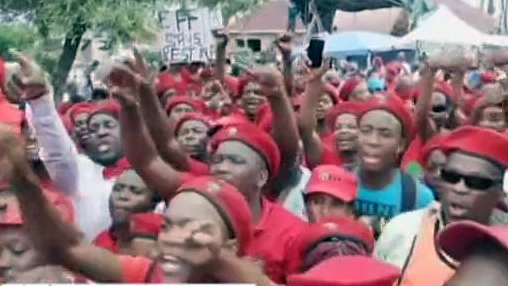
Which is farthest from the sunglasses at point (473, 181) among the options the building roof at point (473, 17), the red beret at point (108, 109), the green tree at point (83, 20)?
the building roof at point (473, 17)

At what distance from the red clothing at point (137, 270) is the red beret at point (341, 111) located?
9.97 feet

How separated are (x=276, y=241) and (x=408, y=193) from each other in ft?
3.71

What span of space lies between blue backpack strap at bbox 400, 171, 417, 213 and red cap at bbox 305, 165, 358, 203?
9.8 inches

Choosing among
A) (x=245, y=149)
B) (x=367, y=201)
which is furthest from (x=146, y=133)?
(x=367, y=201)

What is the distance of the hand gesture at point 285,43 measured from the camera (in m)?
7.45

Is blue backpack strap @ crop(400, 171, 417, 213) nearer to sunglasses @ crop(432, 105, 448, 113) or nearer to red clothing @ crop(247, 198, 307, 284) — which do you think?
red clothing @ crop(247, 198, 307, 284)

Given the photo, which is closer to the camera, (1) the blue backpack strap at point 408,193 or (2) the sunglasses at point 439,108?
(1) the blue backpack strap at point 408,193

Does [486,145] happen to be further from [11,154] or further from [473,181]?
[11,154]

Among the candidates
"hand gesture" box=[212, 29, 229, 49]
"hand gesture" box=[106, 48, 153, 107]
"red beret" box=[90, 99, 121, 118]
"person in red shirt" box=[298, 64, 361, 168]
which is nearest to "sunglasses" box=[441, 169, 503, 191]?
"hand gesture" box=[106, 48, 153, 107]

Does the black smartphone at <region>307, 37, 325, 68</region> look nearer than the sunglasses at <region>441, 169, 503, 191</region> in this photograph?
No

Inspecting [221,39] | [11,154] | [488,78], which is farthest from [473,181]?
[488,78]

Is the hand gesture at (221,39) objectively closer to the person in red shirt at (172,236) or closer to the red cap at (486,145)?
the red cap at (486,145)

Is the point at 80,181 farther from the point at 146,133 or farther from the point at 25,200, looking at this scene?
the point at 25,200

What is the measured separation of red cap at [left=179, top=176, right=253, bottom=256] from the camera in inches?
155
